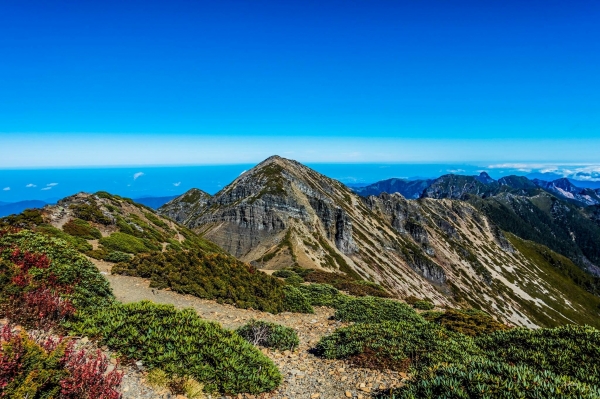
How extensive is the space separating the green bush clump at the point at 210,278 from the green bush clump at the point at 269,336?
18.1 ft

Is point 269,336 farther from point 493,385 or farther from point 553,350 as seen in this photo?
point 553,350

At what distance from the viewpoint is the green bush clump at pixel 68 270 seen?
41.3ft

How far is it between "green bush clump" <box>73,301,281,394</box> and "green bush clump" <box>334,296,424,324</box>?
9506mm

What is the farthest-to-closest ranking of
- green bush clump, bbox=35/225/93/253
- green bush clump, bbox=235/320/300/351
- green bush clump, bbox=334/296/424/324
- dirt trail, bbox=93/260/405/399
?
green bush clump, bbox=35/225/93/253 → green bush clump, bbox=334/296/424/324 → green bush clump, bbox=235/320/300/351 → dirt trail, bbox=93/260/405/399

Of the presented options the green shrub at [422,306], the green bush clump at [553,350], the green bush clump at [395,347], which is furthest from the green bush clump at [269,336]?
the green shrub at [422,306]

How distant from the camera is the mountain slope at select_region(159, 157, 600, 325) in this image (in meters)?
94.1

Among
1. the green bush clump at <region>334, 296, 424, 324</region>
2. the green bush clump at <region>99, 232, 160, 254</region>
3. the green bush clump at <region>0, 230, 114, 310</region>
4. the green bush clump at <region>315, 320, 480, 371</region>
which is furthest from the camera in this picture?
the green bush clump at <region>99, 232, 160, 254</region>

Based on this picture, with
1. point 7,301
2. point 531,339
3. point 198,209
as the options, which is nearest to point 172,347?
point 7,301

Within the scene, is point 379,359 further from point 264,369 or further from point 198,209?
point 198,209

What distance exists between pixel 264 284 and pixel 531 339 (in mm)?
14790

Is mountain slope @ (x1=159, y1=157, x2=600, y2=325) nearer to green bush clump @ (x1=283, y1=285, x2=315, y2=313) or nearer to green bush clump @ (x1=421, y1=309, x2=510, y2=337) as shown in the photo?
green bush clump @ (x1=283, y1=285, x2=315, y2=313)

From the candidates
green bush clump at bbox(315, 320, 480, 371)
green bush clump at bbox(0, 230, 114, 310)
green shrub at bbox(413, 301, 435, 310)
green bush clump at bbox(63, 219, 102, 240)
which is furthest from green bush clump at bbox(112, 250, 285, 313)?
green bush clump at bbox(63, 219, 102, 240)

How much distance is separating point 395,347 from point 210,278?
13.2 m

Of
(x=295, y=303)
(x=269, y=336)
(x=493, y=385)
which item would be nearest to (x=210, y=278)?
(x=295, y=303)
